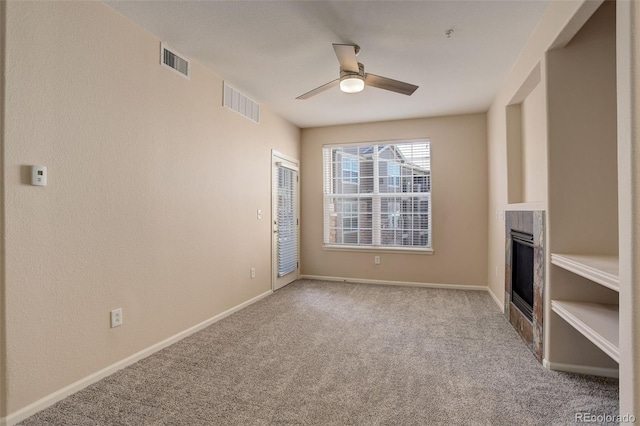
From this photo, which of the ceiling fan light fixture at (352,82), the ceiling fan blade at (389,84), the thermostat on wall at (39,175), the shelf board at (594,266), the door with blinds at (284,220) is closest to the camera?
the shelf board at (594,266)

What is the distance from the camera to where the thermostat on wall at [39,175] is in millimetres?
1791

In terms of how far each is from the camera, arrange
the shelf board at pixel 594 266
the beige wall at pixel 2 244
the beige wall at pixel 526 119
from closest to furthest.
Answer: the shelf board at pixel 594 266
the beige wall at pixel 2 244
the beige wall at pixel 526 119

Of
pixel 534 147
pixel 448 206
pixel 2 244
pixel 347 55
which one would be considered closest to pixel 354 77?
pixel 347 55

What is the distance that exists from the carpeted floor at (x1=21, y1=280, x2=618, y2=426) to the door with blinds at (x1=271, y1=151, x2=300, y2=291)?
138 centimetres

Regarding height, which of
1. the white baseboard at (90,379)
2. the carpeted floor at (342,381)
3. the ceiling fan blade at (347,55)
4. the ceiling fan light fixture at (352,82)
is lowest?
the carpeted floor at (342,381)

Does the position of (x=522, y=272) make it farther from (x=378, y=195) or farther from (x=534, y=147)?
(x=378, y=195)

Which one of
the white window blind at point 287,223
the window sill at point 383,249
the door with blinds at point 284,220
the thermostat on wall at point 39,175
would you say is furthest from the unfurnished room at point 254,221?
the window sill at point 383,249

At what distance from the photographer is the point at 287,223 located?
495 cm

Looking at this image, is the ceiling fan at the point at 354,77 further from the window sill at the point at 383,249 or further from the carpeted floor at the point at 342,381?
the window sill at the point at 383,249

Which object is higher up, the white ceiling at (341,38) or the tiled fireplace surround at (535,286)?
the white ceiling at (341,38)

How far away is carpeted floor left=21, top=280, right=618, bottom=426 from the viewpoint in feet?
5.77

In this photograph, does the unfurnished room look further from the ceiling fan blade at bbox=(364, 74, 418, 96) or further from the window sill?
the window sill

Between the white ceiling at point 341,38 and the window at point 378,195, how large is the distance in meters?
1.30

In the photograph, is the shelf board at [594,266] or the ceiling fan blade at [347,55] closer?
the shelf board at [594,266]
